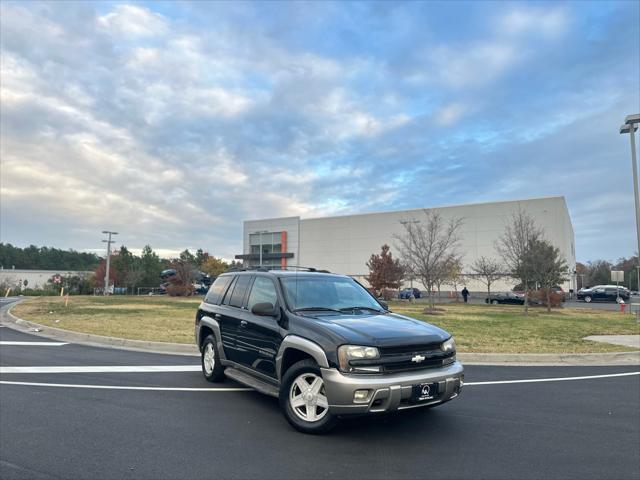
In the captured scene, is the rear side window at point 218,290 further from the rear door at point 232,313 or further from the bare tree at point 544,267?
the bare tree at point 544,267

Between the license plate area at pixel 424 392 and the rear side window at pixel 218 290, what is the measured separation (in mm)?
3787

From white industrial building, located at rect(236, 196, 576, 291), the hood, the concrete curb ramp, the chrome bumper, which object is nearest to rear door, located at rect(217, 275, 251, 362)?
the hood

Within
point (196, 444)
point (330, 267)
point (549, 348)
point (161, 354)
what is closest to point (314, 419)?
point (196, 444)

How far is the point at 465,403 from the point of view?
19.9 feet

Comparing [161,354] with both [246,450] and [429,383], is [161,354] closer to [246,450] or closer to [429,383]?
[246,450]

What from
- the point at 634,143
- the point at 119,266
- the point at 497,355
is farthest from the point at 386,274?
the point at 119,266

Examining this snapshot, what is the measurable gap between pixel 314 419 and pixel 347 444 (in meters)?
0.43

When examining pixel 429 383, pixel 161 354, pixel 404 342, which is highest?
pixel 404 342

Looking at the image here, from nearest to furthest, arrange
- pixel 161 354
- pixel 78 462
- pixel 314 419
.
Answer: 1. pixel 78 462
2. pixel 314 419
3. pixel 161 354

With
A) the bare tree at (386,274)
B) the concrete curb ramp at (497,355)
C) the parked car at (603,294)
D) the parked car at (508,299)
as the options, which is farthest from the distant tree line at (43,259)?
the concrete curb ramp at (497,355)

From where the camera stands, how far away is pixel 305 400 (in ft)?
15.6

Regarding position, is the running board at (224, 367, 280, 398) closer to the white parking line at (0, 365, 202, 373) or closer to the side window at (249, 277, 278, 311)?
the side window at (249, 277, 278, 311)

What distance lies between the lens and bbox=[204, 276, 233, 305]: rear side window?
7248mm

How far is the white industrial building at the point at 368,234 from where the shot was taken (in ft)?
177
